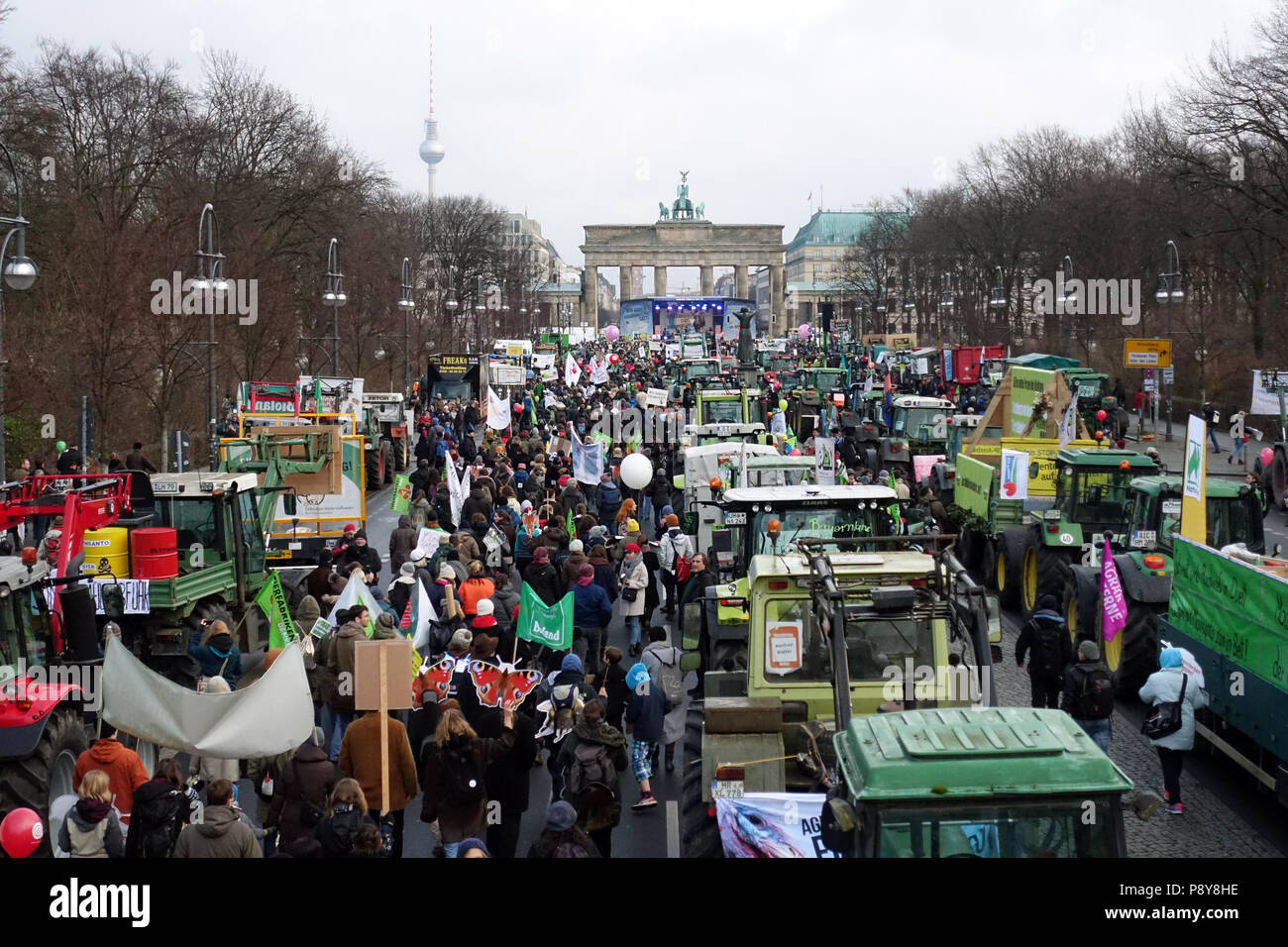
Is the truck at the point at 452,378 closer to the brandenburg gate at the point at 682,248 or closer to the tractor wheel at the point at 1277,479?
the tractor wheel at the point at 1277,479

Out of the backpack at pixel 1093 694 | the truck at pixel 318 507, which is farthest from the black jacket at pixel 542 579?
the truck at pixel 318 507

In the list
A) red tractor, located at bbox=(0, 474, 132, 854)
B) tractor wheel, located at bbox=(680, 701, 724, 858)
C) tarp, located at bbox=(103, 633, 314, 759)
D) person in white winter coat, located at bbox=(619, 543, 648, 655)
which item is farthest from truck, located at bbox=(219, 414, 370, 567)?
tractor wheel, located at bbox=(680, 701, 724, 858)

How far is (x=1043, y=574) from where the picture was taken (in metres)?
18.4

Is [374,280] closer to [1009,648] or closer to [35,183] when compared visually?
[35,183]

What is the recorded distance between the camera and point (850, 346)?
9350cm

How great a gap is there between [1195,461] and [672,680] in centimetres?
545

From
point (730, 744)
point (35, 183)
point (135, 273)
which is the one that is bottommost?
point (730, 744)

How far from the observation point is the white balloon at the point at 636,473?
938 inches

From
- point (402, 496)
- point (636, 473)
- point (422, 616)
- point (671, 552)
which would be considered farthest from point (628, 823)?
point (636, 473)

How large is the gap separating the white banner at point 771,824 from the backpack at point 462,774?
199cm

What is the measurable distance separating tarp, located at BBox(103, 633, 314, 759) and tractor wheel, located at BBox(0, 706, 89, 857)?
1.67 feet
